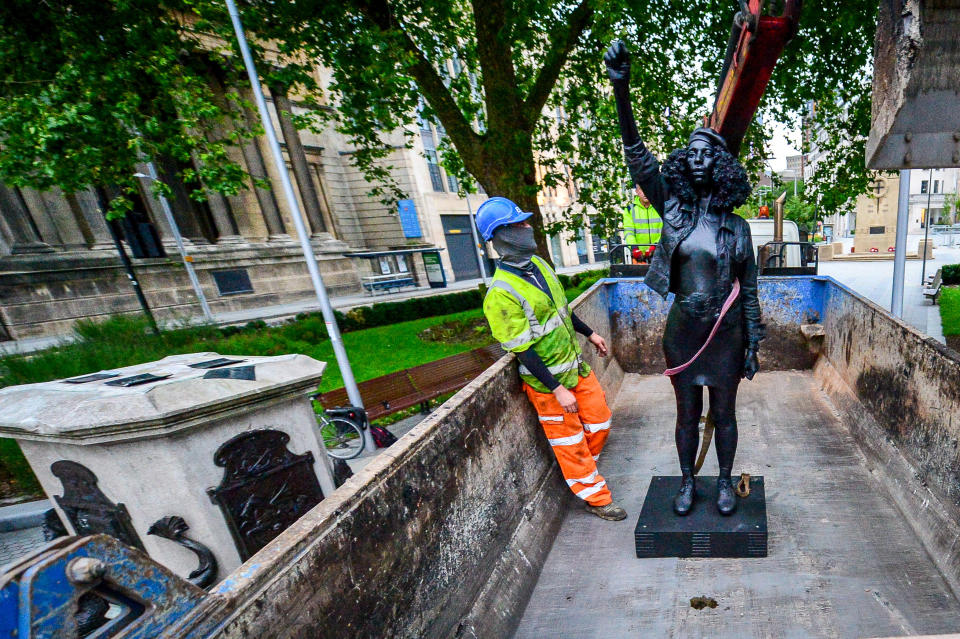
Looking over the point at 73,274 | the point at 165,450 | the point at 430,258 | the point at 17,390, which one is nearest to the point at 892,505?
the point at 165,450

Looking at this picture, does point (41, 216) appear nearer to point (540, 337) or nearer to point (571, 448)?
point (540, 337)

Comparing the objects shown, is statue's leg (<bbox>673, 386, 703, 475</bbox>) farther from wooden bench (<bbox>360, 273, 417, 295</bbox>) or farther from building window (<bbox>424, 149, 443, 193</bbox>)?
building window (<bbox>424, 149, 443, 193</bbox>)

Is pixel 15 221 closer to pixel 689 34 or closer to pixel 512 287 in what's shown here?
pixel 512 287

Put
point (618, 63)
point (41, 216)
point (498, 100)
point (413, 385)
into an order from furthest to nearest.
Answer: point (41, 216)
point (498, 100)
point (413, 385)
point (618, 63)

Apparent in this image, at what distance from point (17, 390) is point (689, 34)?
882 centimetres

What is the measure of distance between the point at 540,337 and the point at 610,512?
126 centimetres

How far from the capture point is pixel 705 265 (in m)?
2.16

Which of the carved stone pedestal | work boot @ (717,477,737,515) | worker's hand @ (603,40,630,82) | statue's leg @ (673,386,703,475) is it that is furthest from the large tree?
work boot @ (717,477,737,515)

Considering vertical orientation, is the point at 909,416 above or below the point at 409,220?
below

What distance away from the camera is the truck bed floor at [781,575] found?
186cm

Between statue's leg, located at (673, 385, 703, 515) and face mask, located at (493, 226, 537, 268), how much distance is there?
1234mm

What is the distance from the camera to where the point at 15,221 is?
Result: 12.1 m

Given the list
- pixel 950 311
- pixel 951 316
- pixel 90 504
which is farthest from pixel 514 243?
pixel 950 311

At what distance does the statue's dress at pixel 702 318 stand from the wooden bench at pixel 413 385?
121 inches
